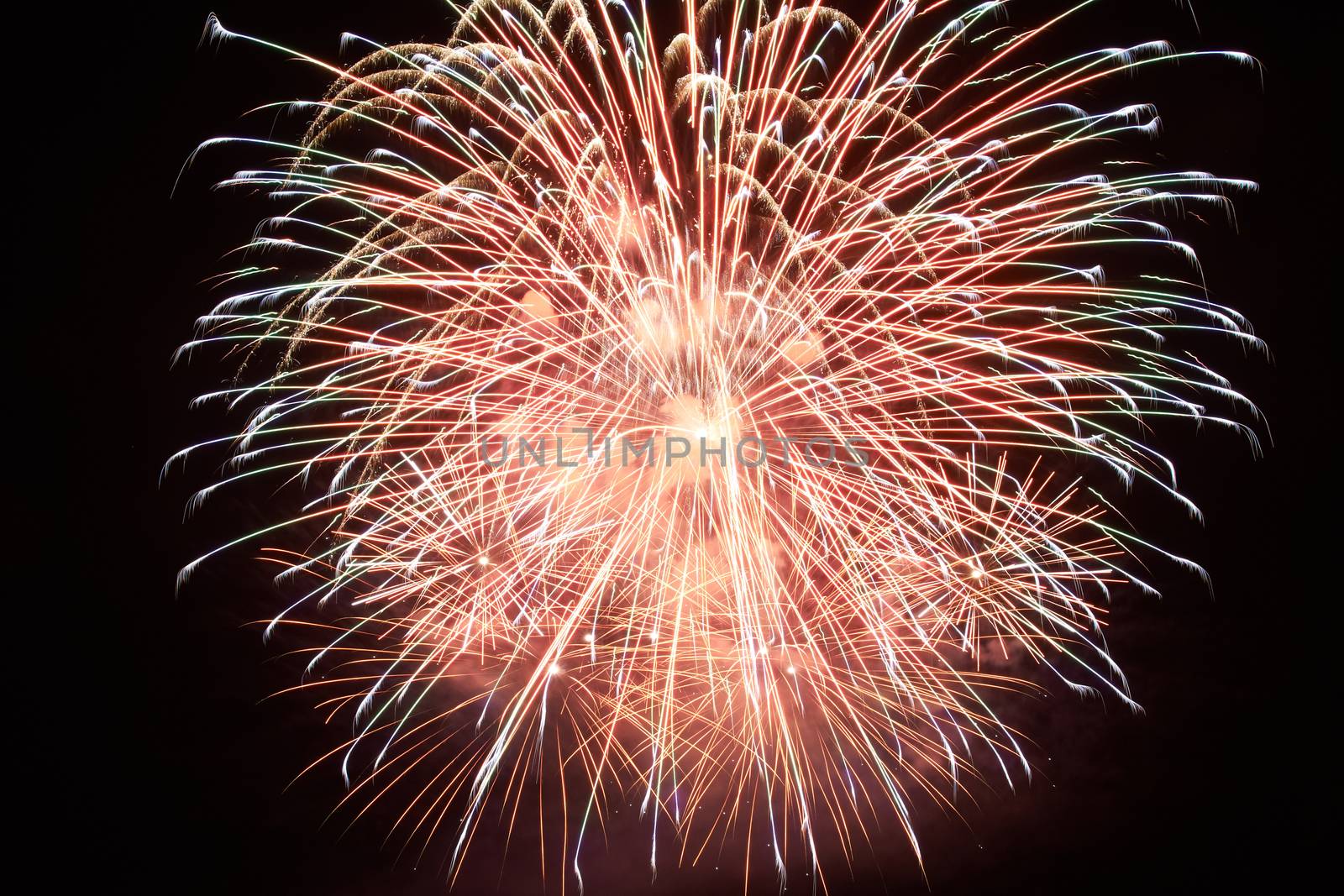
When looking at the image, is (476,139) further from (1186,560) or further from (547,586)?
(1186,560)

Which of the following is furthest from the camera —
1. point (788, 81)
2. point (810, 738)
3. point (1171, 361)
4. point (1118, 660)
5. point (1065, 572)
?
point (1118, 660)

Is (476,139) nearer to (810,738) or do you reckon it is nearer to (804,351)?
(804,351)

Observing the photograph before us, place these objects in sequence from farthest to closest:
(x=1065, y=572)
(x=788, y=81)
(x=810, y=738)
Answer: (x=810, y=738)
(x=1065, y=572)
(x=788, y=81)

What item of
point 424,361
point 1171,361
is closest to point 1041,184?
point 1171,361

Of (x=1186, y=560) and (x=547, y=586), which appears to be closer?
(x=547, y=586)

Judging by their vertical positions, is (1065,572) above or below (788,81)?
below

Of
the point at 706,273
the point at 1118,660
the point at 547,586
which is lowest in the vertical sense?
the point at 1118,660
